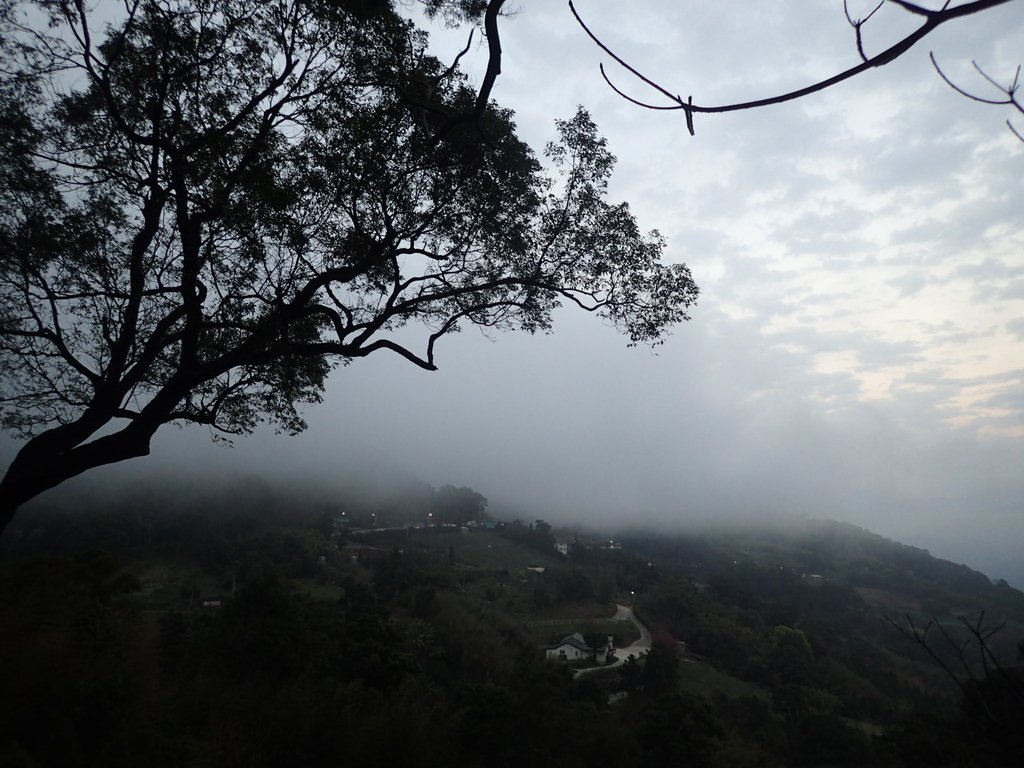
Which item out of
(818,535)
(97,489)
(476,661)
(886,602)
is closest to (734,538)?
(818,535)

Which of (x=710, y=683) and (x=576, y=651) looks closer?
(x=710, y=683)

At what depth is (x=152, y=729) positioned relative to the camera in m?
6.96

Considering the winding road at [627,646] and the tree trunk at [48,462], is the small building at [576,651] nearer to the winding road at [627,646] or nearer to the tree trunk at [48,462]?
the winding road at [627,646]

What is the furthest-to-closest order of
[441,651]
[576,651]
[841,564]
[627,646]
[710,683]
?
[841,564]
[627,646]
[576,651]
[710,683]
[441,651]

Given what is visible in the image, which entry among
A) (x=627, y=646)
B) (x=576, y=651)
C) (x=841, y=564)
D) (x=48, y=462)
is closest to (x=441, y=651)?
(x=576, y=651)

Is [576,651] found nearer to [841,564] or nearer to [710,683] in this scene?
[710,683]

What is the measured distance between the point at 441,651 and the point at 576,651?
12.8m

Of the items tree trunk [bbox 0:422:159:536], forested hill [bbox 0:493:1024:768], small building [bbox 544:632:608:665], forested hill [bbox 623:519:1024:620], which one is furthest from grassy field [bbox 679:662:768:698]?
Result: tree trunk [bbox 0:422:159:536]

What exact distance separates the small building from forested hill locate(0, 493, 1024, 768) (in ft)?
2.50

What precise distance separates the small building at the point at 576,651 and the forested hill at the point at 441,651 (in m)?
0.76

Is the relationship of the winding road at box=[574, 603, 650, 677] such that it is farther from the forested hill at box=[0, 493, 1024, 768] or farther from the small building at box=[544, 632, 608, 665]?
the small building at box=[544, 632, 608, 665]

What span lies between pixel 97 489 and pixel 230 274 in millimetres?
75627

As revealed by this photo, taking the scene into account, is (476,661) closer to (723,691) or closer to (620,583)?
(723,691)

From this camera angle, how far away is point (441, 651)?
87.6 ft
